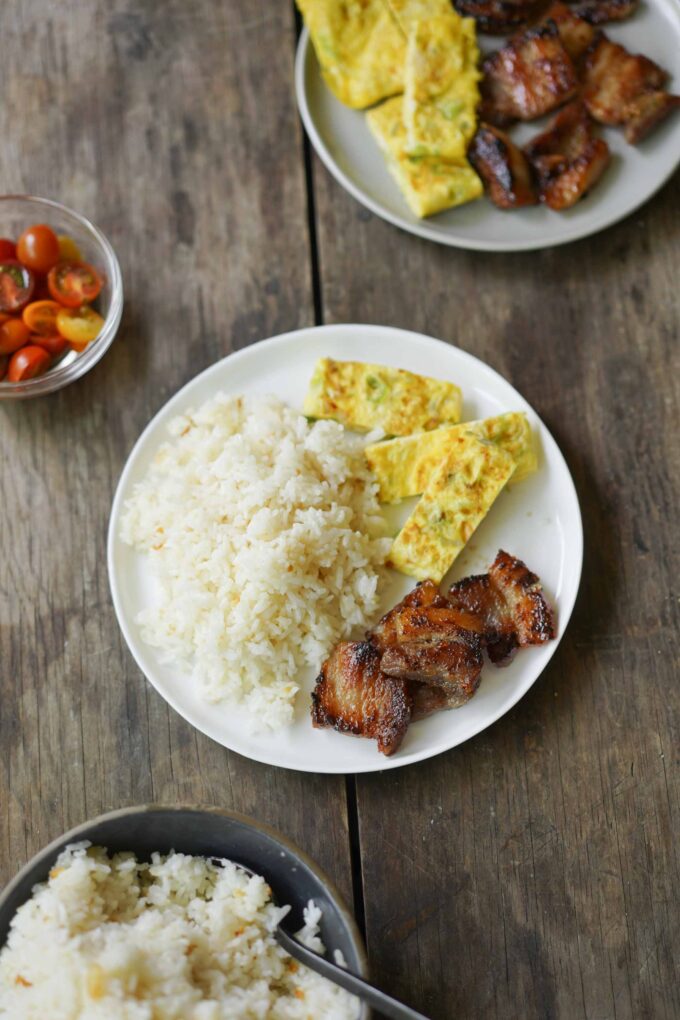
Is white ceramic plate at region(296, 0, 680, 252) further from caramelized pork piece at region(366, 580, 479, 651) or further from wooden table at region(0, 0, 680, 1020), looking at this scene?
caramelized pork piece at region(366, 580, 479, 651)

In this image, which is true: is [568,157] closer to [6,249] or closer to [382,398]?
[382,398]

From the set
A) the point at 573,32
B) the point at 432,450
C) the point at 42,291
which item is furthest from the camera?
the point at 573,32

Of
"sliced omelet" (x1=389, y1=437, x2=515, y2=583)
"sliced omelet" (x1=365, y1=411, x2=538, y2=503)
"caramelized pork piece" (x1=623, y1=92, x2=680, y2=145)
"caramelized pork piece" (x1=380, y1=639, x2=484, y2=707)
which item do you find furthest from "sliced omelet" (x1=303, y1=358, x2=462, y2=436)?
"caramelized pork piece" (x1=623, y1=92, x2=680, y2=145)

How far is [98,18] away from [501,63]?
5.06ft

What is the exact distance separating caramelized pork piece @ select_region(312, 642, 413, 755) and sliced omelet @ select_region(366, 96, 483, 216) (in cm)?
154

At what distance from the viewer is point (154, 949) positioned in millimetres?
2373

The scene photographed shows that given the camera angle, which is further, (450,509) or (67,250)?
(67,250)

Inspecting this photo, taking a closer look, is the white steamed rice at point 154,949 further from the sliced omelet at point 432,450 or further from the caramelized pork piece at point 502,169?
the caramelized pork piece at point 502,169

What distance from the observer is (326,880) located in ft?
8.07

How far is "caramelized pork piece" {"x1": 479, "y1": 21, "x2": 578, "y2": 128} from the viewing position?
3.37 metres

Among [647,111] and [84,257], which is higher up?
[647,111]

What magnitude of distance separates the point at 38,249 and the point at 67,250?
120 millimetres

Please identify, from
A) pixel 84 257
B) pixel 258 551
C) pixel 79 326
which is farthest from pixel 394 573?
pixel 84 257

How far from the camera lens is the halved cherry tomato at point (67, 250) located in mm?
3379
